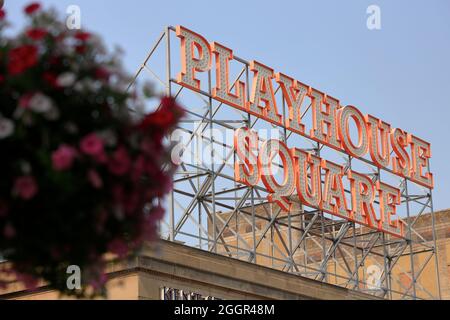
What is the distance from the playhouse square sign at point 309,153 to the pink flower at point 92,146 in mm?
23441

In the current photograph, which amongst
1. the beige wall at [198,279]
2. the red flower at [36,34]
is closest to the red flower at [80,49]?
the red flower at [36,34]

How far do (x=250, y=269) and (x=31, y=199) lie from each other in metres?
22.3

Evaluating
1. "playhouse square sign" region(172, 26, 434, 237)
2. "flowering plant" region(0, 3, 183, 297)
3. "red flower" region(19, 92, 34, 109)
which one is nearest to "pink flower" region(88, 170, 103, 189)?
"flowering plant" region(0, 3, 183, 297)

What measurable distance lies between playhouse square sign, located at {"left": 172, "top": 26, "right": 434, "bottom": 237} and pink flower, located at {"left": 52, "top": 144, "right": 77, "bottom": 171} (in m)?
23.5

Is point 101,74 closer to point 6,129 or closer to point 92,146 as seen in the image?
point 92,146

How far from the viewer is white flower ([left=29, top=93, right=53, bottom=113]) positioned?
7.80 meters

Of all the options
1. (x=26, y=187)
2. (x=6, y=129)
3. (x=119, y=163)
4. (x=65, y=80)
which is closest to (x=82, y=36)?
(x=65, y=80)

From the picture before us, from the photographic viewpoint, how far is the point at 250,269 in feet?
98.8

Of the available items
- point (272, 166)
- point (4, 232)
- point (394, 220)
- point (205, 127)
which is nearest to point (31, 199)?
point (4, 232)

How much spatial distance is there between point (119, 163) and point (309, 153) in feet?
93.1

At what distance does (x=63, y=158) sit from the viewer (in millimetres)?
7707

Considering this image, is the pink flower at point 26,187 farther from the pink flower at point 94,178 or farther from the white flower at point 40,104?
the white flower at point 40,104

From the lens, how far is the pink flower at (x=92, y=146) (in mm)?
7836
